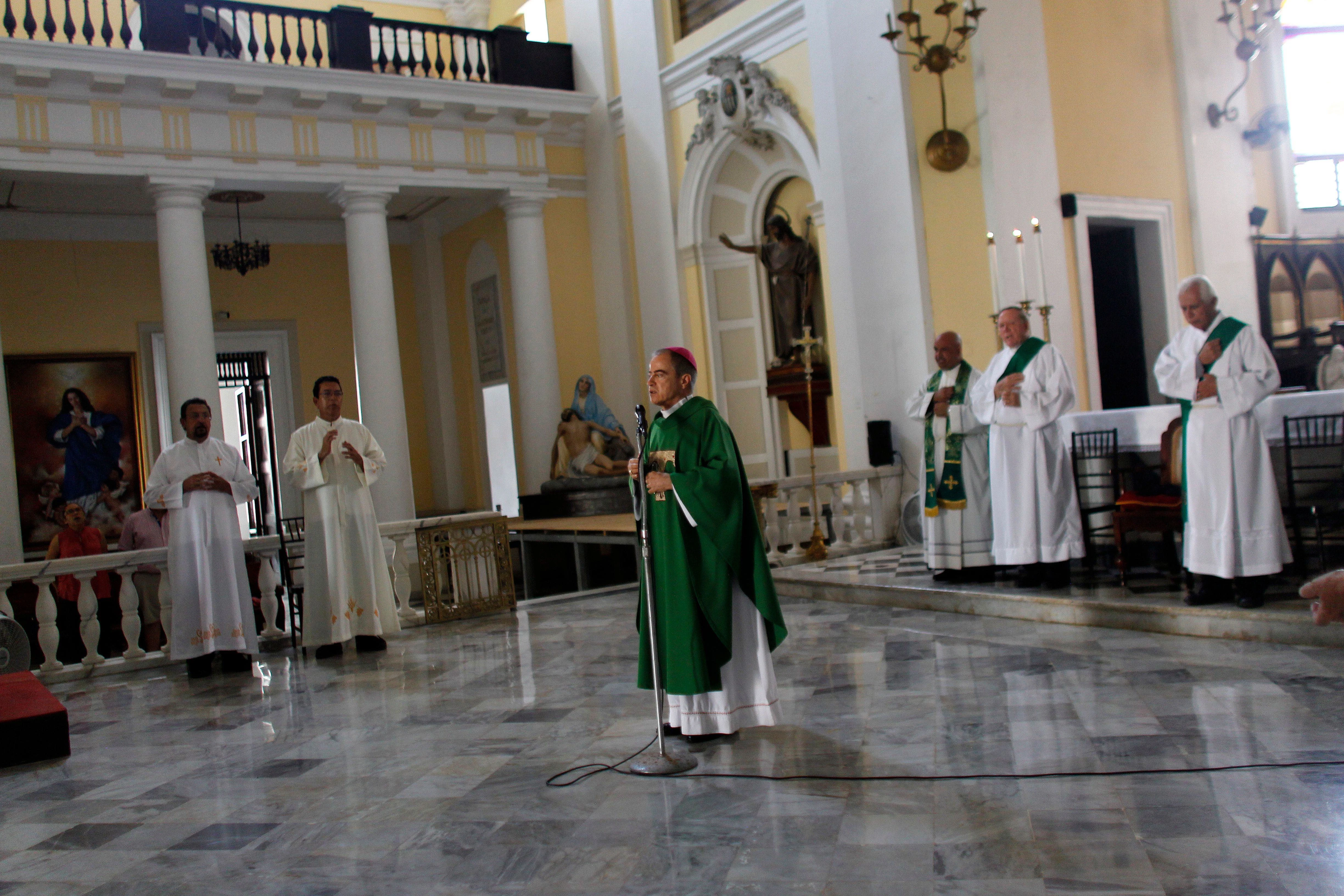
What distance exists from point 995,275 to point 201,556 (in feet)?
20.6

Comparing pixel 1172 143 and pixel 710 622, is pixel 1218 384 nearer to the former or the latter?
pixel 710 622

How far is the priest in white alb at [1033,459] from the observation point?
6.51m

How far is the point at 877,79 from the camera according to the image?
973 centimetres

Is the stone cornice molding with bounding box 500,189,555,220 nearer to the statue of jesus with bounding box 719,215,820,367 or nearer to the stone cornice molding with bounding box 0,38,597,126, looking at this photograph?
the stone cornice molding with bounding box 0,38,597,126

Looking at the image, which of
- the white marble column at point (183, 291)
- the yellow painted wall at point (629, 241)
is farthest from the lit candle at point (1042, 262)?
the white marble column at point (183, 291)

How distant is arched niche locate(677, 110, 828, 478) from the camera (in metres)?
12.2

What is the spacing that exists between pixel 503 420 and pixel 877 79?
25.0 ft

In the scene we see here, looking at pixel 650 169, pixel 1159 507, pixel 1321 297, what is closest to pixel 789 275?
pixel 650 169

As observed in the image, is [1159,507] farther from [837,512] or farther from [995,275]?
[837,512]

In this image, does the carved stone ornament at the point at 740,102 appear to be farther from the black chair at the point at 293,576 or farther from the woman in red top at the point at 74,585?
the woman in red top at the point at 74,585

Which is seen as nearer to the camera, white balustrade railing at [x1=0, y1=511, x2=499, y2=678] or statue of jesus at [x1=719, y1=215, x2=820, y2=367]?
white balustrade railing at [x1=0, y1=511, x2=499, y2=678]

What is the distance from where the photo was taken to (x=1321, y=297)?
11.5 m

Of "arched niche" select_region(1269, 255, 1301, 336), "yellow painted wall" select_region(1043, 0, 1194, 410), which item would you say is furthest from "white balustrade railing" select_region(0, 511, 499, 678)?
"arched niche" select_region(1269, 255, 1301, 336)

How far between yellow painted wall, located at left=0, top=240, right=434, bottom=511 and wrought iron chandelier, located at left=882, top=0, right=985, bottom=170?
8616 millimetres
